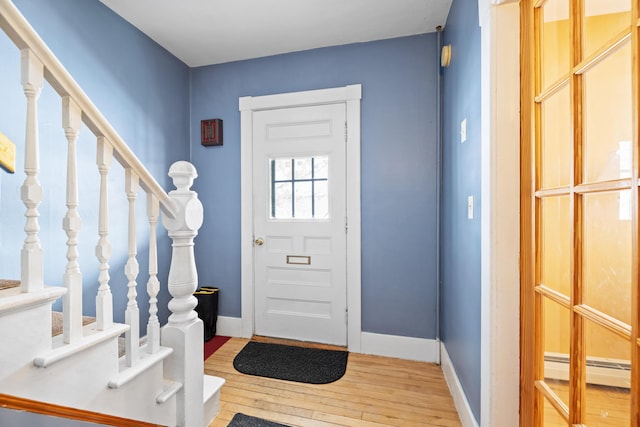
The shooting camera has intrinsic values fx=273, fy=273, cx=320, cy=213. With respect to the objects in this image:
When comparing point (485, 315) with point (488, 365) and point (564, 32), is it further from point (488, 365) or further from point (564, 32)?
point (564, 32)

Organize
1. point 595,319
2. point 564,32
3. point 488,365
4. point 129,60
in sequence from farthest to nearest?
point 129,60
point 488,365
point 564,32
point 595,319

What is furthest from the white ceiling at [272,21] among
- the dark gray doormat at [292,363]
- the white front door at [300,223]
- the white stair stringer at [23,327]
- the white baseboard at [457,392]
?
the dark gray doormat at [292,363]

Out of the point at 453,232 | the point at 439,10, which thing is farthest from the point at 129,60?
the point at 453,232

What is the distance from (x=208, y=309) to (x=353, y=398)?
1.46m

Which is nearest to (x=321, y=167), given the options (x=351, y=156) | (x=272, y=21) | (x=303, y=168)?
(x=303, y=168)

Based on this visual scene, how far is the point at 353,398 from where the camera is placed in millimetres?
1722

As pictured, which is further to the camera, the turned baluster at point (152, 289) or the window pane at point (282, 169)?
the window pane at point (282, 169)

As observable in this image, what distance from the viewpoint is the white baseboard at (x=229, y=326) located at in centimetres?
256

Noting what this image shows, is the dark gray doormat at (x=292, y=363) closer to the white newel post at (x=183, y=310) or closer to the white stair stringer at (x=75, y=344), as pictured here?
the white newel post at (x=183, y=310)

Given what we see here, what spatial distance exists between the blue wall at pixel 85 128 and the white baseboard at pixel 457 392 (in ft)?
7.61

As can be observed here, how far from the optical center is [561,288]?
891mm

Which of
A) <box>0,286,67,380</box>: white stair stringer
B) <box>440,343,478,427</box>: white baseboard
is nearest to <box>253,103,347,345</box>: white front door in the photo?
<box>440,343,478,427</box>: white baseboard

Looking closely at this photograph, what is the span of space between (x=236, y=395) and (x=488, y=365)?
58.1 inches

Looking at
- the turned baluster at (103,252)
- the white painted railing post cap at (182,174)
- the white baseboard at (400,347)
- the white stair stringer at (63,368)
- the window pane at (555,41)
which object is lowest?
the white baseboard at (400,347)
